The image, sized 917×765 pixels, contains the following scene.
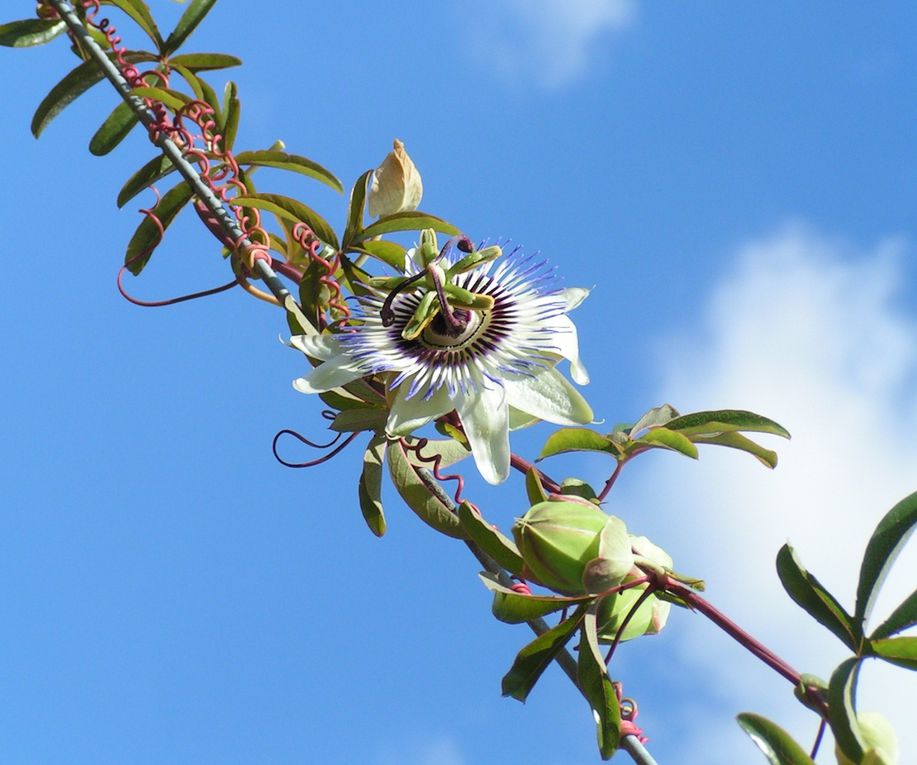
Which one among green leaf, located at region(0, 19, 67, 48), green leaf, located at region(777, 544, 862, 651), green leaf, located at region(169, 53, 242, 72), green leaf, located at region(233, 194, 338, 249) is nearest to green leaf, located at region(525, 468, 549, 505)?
green leaf, located at region(777, 544, 862, 651)

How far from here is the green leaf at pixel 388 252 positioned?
1679 millimetres

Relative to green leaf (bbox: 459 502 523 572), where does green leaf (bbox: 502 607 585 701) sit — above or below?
below

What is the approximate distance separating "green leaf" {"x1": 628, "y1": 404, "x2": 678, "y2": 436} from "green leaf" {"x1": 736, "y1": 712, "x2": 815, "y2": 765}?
0.55m

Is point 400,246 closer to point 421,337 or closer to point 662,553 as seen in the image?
point 421,337

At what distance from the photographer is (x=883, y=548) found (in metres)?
1.23

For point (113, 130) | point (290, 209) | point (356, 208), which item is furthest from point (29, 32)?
point (356, 208)

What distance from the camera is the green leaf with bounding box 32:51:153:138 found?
2086 mm

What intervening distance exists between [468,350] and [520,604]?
14.1 inches

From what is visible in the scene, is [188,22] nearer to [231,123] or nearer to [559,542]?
[231,123]

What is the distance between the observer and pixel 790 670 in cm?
121

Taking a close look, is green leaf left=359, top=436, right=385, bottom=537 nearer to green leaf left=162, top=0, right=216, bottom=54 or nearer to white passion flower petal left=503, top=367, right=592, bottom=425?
white passion flower petal left=503, top=367, right=592, bottom=425

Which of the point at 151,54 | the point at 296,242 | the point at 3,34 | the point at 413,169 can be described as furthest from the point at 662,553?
the point at 3,34

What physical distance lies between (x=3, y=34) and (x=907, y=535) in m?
1.84

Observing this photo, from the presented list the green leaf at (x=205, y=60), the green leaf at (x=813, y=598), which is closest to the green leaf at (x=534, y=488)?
the green leaf at (x=813, y=598)
